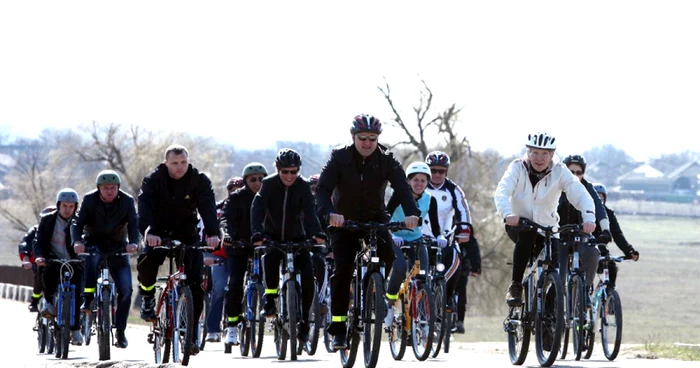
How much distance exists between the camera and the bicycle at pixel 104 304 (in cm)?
1617

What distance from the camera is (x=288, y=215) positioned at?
15.6m

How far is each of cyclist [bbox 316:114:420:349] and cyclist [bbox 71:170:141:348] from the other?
3.69m

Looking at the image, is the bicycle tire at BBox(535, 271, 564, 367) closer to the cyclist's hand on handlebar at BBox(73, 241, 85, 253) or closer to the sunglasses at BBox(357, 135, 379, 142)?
the sunglasses at BBox(357, 135, 379, 142)

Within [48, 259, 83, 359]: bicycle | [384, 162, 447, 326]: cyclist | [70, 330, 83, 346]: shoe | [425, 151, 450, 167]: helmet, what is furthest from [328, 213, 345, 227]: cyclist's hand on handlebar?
[70, 330, 83, 346]: shoe

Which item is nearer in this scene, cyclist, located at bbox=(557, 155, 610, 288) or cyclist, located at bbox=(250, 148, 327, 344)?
cyclist, located at bbox=(250, 148, 327, 344)

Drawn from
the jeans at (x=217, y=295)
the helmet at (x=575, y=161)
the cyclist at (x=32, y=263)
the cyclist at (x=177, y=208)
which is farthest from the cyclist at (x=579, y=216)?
the cyclist at (x=32, y=263)

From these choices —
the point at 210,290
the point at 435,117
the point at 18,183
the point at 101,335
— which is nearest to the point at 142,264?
the point at 101,335

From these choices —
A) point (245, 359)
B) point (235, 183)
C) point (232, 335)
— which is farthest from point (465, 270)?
point (245, 359)

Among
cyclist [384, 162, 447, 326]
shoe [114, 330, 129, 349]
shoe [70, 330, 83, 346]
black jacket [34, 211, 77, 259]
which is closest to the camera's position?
shoe [114, 330, 129, 349]

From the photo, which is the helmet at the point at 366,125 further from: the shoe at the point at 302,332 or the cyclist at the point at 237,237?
the cyclist at the point at 237,237

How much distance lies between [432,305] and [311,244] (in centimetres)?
128

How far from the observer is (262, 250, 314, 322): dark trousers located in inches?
609

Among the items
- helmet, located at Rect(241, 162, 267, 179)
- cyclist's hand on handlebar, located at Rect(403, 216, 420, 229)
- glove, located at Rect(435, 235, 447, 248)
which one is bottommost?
glove, located at Rect(435, 235, 447, 248)

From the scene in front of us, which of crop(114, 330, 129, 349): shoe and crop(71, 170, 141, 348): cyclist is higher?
crop(71, 170, 141, 348): cyclist
